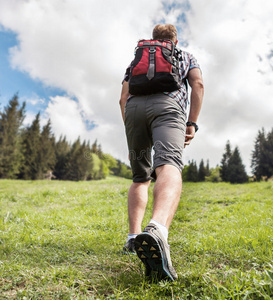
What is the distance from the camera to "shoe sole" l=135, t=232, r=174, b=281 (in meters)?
1.36

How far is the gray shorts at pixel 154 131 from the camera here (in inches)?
73.6

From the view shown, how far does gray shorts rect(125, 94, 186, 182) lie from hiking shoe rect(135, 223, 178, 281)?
0.59m

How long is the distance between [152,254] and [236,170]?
4893 cm

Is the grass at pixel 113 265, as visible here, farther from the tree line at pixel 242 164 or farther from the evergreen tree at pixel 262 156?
the evergreen tree at pixel 262 156

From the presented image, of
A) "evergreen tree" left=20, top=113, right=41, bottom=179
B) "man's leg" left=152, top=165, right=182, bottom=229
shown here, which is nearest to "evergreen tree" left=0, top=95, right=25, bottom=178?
"evergreen tree" left=20, top=113, right=41, bottom=179

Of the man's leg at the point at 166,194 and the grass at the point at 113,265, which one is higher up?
the man's leg at the point at 166,194

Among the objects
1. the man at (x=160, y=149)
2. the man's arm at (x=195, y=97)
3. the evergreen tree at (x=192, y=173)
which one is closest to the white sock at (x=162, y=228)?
the man at (x=160, y=149)

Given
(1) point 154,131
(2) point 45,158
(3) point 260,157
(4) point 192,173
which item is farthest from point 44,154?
(1) point 154,131

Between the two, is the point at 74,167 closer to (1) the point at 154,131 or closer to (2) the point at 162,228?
(1) the point at 154,131

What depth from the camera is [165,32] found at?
2445mm

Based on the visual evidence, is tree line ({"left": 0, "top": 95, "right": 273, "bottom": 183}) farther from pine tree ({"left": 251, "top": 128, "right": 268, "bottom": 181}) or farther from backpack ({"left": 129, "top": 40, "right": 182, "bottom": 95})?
backpack ({"left": 129, "top": 40, "right": 182, "bottom": 95})

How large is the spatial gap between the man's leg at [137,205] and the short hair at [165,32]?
1496mm

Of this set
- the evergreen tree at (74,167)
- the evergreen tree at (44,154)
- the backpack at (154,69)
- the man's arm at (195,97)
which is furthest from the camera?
the evergreen tree at (74,167)

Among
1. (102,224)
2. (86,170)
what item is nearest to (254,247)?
(102,224)
